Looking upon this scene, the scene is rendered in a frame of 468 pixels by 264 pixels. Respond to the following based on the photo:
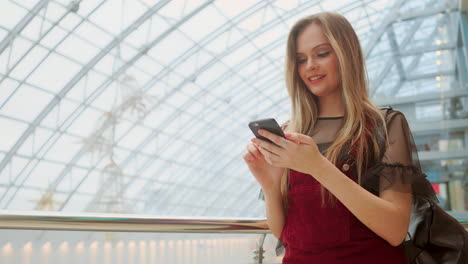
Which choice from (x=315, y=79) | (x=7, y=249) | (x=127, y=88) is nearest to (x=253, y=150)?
(x=315, y=79)

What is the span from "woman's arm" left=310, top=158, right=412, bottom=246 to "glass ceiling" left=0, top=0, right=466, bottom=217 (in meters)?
16.2

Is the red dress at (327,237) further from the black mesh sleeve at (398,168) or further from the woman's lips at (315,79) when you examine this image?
the woman's lips at (315,79)

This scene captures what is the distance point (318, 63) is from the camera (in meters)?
1.71

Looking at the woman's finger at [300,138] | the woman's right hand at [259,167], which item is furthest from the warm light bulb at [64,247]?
the woman's finger at [300,138]

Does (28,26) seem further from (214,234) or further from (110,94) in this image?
(214,234)

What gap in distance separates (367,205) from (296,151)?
0.28 m

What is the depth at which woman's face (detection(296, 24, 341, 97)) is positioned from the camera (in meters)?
1.71

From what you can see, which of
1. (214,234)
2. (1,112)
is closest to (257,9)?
(1,112)

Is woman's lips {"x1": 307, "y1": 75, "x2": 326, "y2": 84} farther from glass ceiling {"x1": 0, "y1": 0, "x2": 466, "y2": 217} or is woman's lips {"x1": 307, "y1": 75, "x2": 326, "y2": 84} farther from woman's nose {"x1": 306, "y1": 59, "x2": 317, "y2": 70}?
glass ceiling {"x1": 0, "y1": 0, "x2": 466, "y2": 217}

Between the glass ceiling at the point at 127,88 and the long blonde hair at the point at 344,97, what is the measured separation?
51.6 feet

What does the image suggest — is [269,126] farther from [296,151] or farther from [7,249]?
[7,249]

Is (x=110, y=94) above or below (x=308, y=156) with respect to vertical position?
above

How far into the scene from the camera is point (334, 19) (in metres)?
1.70

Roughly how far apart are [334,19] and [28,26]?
54.3 feet
